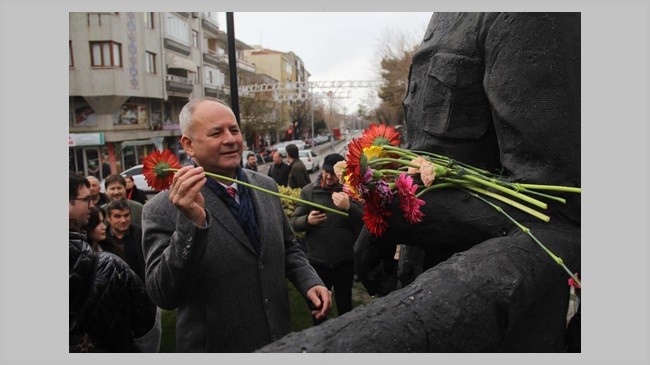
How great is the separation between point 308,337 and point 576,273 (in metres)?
0.76

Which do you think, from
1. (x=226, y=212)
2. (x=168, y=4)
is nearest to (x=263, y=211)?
(x=226, y=212)

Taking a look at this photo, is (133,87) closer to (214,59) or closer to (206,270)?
(214,59)

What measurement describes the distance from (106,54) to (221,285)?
13754 mm

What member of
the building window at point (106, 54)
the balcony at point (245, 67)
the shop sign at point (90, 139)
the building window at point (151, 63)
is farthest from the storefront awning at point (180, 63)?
the shop sign at point (90, 139)

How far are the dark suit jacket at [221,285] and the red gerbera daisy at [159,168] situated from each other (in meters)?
0.10

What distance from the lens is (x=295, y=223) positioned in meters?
4.04

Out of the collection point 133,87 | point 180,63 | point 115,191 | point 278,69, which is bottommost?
point 115,191

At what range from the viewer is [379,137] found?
1565 mm

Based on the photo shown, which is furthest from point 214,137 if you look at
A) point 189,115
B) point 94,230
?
point 94,230

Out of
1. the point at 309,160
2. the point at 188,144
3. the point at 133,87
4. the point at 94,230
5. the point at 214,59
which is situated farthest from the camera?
the point at 214,59

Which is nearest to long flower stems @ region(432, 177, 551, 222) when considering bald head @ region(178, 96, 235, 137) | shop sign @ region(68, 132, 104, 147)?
bald head @ region(178, 96, 235, 137)

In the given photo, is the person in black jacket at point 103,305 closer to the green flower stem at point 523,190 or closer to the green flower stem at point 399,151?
the green flower stem at point 399,151

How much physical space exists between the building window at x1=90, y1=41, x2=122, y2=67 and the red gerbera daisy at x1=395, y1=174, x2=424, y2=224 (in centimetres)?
1250

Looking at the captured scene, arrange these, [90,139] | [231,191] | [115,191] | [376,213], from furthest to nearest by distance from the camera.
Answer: [90,139] → [115,191] → [231,191] → [376,213]
